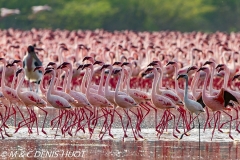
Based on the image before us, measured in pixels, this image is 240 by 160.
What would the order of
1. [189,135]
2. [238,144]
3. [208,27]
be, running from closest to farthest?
[238,144] → [189,135] → [208,27]

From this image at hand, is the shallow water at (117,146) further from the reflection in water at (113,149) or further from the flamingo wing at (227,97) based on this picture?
the flamingo wing at (227,97)

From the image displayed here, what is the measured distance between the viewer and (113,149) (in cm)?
1347

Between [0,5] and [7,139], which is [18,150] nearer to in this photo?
[7,139]

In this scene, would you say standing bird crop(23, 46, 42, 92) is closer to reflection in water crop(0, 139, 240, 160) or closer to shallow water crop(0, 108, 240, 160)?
shallow water crop(0, 108, 240, 160)

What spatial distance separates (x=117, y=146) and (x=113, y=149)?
1.22 ft

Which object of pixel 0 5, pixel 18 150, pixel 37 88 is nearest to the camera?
pixel 18 150

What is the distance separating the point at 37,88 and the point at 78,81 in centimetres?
209

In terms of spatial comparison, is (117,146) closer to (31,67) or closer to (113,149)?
(113,149)

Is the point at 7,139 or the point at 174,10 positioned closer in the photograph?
the point at 7,139

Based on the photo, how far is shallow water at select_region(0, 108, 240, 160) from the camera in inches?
502

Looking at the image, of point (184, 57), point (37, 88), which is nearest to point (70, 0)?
point (184, 57)

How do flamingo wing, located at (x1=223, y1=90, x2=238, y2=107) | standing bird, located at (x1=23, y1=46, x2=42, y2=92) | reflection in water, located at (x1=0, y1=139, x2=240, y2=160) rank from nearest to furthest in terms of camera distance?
1. reflection in water, located at (x1=0, y1=139, x2=240, y2=160)
2. flamingo wing, located at (x1=223, y1=90, x2=238, y2=107)
3. standing bird, located at (x1=23, y1=46, x2=42, y2=92)

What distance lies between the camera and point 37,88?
22.8 meters

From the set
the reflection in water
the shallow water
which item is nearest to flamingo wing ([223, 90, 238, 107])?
the shallow water
